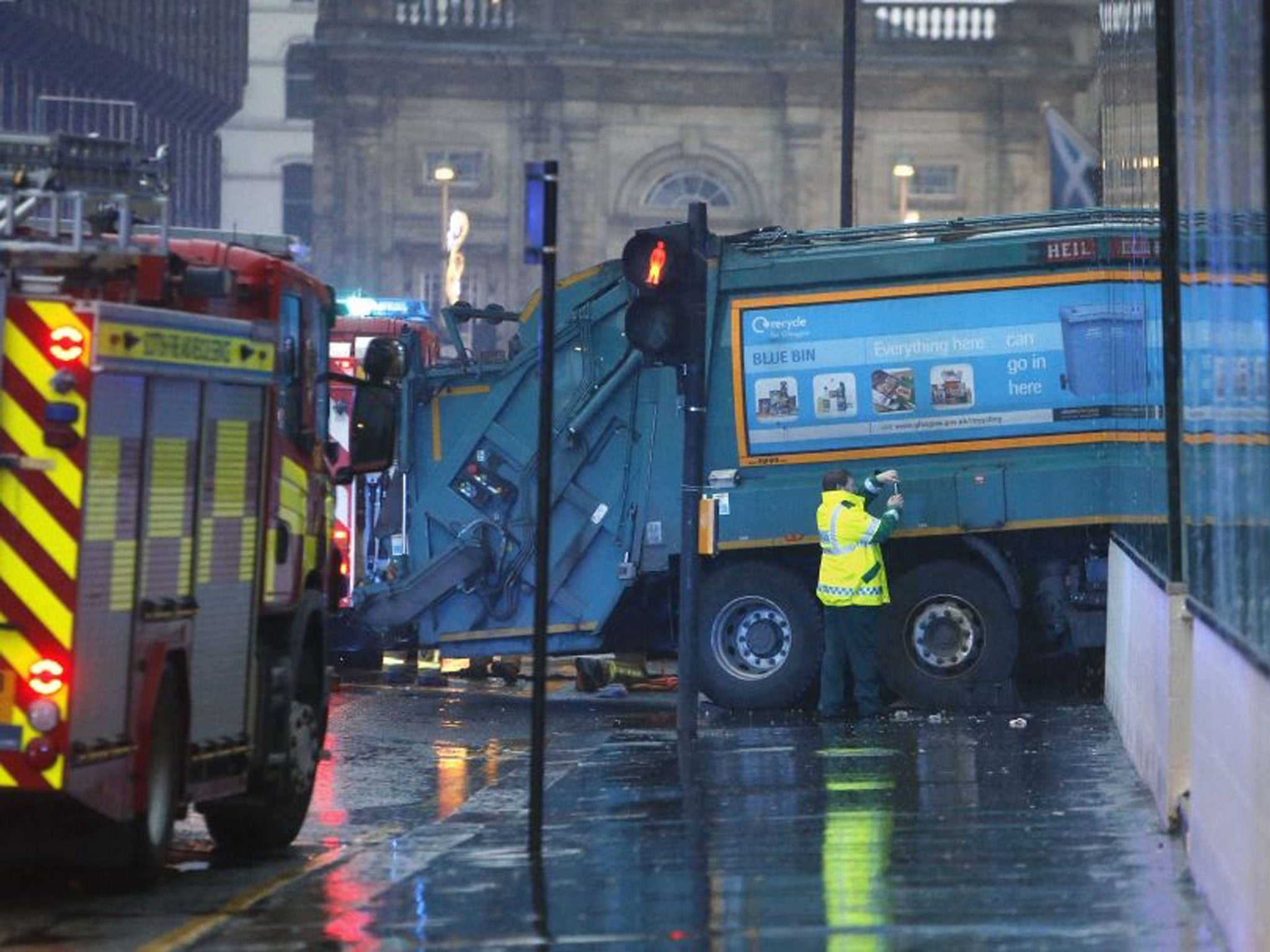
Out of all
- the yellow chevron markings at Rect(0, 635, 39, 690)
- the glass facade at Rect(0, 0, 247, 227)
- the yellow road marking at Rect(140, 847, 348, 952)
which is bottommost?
the yellow road marking at Rect(140, 847, 348, 952)

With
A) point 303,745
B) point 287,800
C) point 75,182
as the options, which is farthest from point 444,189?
point 75,182

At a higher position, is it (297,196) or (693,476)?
(297,196)

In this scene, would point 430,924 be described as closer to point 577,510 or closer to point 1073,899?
point 1073,899

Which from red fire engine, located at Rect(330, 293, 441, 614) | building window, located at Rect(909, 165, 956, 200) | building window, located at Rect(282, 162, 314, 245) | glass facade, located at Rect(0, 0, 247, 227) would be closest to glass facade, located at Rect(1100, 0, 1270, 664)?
red fire engine, located at Rect(330, 293, 441, 614)

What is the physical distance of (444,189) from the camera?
70.8m

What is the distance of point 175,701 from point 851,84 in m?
21.2

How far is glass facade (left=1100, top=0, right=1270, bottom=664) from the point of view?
9.96 m

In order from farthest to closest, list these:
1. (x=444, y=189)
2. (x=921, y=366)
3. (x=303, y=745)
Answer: (x=444, y=189) → (x=921, y=366) → (x=303, y=745)

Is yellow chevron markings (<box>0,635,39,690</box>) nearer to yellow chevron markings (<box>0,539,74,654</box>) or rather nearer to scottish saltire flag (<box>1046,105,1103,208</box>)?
yellow chevron markings (<box>0,539,74,654</box>)

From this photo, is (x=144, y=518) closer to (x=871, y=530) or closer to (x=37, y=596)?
(x=37, y=596)

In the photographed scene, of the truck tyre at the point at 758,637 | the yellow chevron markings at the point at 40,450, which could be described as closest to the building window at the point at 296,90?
the truck tyre at the point at 758,637

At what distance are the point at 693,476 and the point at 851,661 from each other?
10.1 feet

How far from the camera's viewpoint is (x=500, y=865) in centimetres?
1342

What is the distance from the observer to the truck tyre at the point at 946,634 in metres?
22.6
